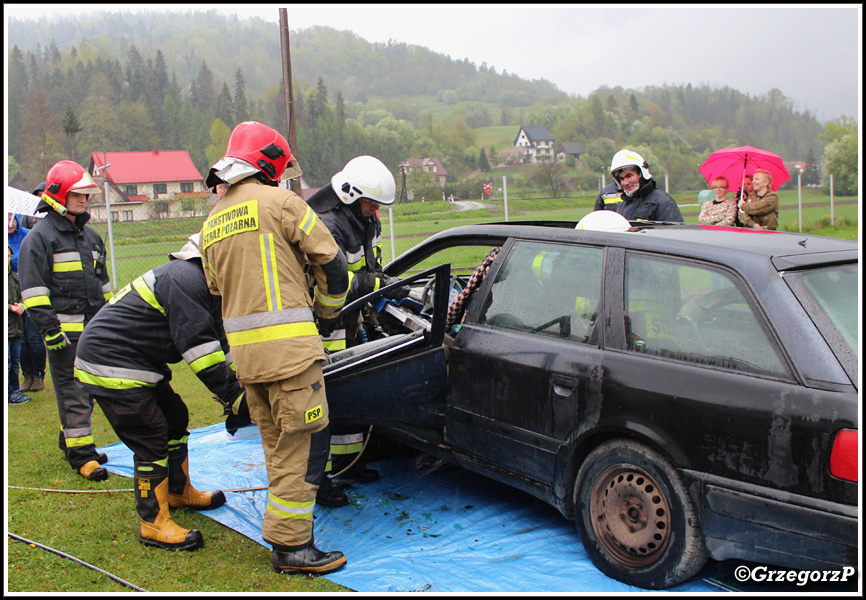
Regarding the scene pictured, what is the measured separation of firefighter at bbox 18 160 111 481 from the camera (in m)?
4.70

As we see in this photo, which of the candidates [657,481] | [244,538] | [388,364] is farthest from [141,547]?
[657,481]

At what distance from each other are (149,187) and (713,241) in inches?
1094

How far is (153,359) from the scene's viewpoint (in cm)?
363

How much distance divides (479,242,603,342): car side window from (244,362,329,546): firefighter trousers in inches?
39.4

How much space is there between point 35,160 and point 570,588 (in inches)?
1621

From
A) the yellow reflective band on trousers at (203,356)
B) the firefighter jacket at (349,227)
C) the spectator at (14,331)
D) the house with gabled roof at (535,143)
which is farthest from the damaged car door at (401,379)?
the house with gabled roof at (535,143)

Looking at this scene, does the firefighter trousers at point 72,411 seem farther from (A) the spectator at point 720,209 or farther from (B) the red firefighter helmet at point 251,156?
(A) the spectator at point 720,209

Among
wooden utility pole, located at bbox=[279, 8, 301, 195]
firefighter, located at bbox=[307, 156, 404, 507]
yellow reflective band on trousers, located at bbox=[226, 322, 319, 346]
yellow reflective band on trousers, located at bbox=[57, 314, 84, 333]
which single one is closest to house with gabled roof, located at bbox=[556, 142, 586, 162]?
wooden utility pole, located at bbox=[279, 8, 301, 195]

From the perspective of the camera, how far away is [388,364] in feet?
12.1

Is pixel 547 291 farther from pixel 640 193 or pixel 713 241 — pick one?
pixel 640 193

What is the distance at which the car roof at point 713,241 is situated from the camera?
9.37ft

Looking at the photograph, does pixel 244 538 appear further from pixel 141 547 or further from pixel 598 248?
pixel 598 248

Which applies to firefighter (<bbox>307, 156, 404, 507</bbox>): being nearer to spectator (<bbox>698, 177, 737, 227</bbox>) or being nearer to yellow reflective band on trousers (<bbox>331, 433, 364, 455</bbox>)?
yellow reflective band on trousers (<bbox>331, 433, 364, 455</bbox>)

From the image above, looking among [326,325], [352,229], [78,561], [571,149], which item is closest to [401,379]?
[326,325]
